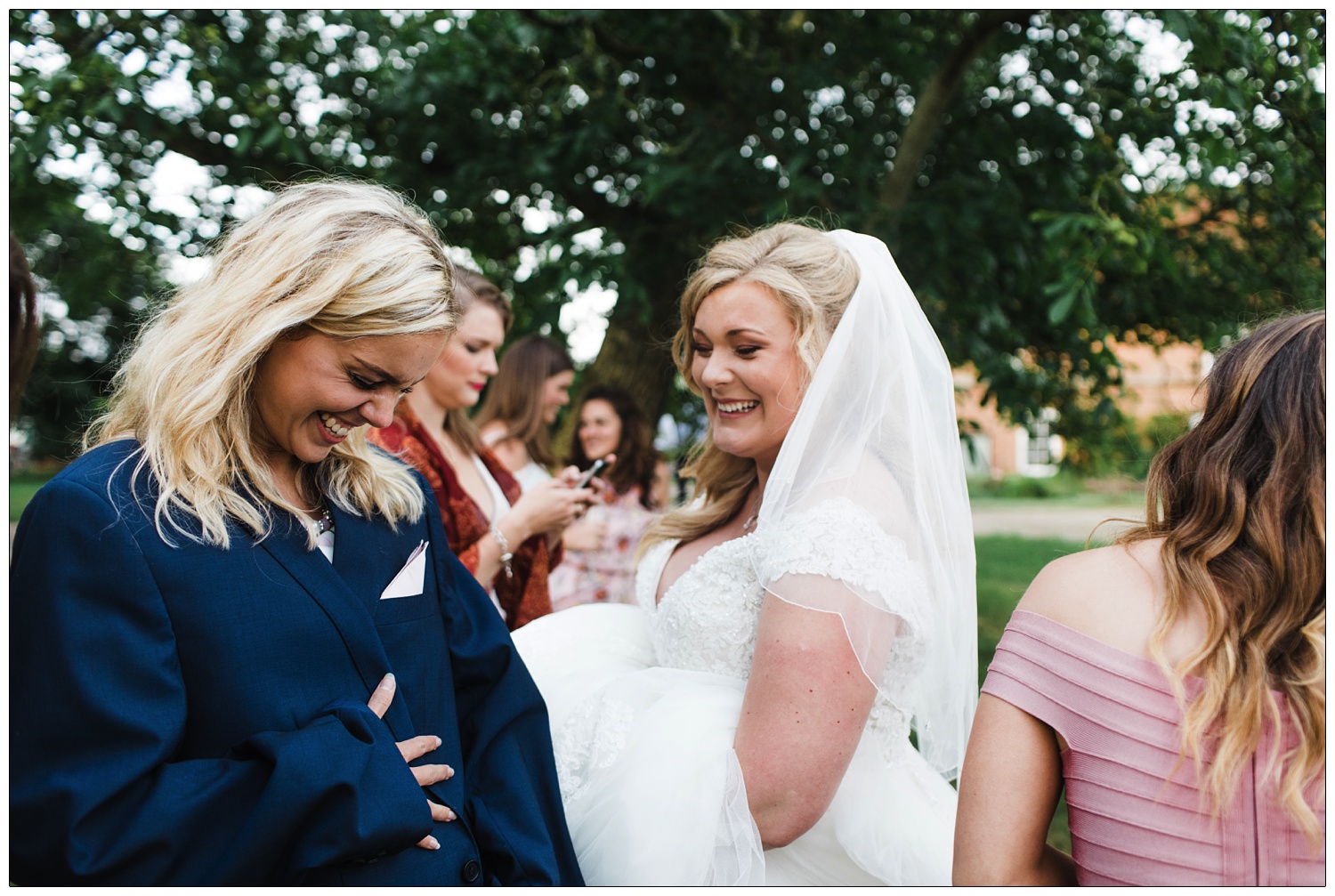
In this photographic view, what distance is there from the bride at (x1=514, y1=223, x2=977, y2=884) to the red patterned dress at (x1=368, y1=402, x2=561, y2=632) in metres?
0.99

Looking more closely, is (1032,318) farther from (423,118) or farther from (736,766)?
(736,766)

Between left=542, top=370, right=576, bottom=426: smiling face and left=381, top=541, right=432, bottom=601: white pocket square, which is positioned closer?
left=381, top=541, right=432, bottom=601: white pocket square

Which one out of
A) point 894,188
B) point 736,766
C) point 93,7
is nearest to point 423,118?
point 93,7

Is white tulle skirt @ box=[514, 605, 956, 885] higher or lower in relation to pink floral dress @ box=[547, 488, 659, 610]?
higher

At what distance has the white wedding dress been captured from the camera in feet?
6.29

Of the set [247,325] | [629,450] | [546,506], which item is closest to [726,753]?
[247,325]

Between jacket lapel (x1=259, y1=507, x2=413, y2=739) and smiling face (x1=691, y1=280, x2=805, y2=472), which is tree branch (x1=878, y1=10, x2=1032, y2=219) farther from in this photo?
jacket lapel (x1=259, y1=507, x2=413, y2=739)

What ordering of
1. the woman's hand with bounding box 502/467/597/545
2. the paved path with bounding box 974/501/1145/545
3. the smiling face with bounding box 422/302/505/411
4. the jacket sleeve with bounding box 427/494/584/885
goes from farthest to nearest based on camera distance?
the paved path with bounding box 974/501/1145/545 → the smiling face with bounding box 422/302/505/411 → the woman's hand with bounding box 502/467/597/545 → the jacket sleeve with bounding box 427/494/584/885

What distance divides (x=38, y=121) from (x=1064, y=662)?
4.73 metres

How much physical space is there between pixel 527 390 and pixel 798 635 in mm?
3446

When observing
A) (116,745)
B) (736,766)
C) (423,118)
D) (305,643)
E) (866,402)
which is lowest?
(736,766)

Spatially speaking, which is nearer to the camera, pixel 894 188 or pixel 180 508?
pixel 180 508

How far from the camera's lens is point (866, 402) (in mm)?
2154

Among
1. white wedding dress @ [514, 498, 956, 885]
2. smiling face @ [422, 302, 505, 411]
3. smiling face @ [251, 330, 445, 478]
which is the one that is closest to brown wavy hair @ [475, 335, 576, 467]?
smiling face @ [422, 302, 505, 411]
